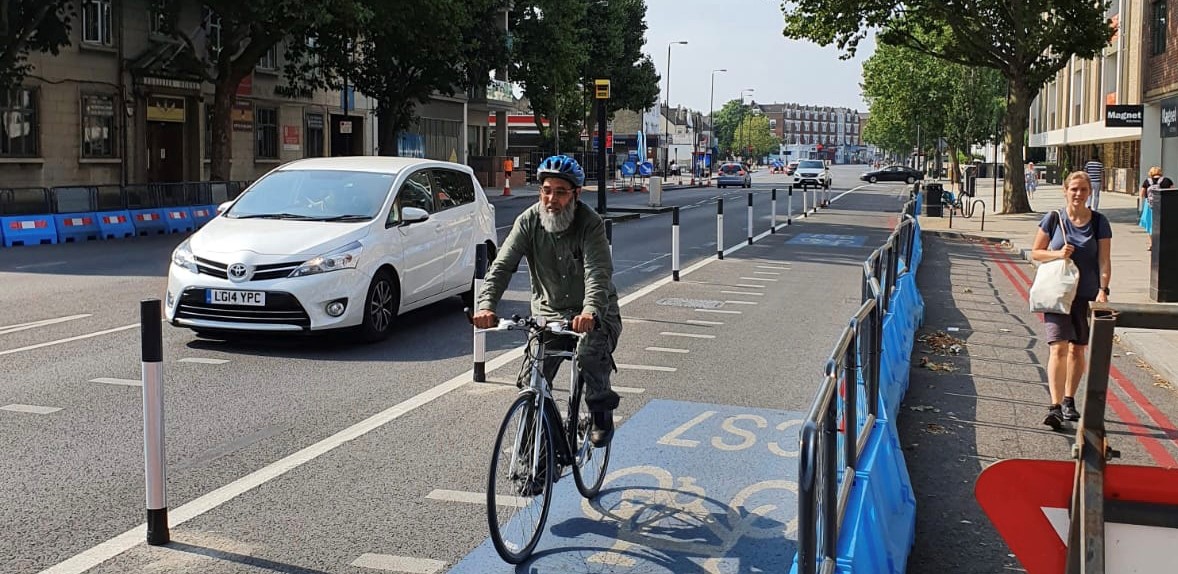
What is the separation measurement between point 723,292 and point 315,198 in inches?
243

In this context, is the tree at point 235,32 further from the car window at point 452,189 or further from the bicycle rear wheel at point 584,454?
the bicycle rear wheel at point 584,454

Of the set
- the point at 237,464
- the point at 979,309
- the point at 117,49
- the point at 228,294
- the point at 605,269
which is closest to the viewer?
the point at 605,269

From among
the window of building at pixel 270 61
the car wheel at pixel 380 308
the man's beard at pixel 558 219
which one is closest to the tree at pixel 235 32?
the window of building at pixel 270 61

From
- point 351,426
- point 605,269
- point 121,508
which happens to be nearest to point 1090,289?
point 605,269

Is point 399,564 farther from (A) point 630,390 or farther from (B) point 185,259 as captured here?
(B) point 185,259

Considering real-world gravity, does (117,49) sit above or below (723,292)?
above

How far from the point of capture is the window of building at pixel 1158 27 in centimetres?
4191

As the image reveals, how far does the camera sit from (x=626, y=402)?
338 inches

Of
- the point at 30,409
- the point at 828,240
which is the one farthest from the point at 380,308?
the point at 828,240

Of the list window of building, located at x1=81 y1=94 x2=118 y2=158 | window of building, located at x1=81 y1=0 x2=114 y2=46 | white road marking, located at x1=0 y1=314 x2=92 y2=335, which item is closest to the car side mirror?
white road marking, located at x1=0 y1=314 x2=92 y2=335

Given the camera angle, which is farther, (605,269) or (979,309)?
(979,309)

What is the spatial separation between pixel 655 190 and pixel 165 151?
49.9 ft

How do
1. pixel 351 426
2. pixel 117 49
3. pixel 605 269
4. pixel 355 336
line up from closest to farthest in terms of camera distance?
pixel 605 269, pixel 351 426, pixel 355 336, pixel 117 49

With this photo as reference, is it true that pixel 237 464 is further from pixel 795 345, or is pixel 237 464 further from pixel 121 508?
pixel 795 345
